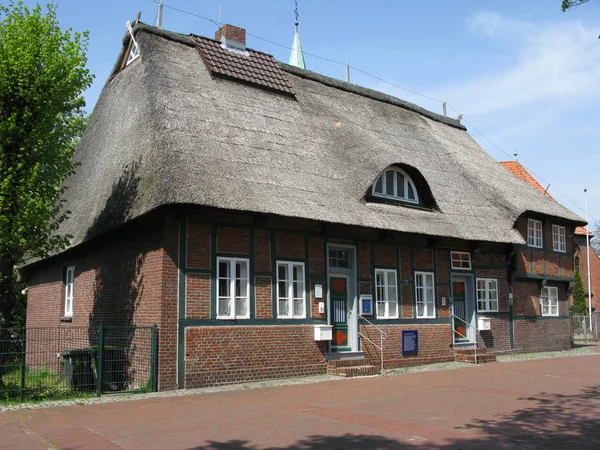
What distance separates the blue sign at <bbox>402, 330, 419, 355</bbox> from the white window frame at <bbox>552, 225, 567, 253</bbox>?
29.1 feet

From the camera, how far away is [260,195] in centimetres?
1360

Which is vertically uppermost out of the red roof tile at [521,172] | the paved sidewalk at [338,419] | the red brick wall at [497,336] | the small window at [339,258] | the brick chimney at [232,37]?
the brick chimney at [232,37]

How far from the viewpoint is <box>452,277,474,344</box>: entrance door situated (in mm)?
19078

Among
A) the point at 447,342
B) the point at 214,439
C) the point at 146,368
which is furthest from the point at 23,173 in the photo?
the point at 447,342

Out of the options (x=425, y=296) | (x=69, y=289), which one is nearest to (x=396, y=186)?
(x=425, y=296)

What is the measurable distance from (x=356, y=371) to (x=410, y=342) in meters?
2.87

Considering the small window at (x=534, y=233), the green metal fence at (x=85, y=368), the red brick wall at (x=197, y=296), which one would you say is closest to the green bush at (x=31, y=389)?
the green metal fence at (x=85, y=368)

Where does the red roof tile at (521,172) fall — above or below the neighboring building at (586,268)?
above

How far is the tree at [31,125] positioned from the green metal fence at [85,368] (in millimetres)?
1102

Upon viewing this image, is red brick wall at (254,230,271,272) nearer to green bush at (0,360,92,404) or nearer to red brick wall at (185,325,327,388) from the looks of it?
red brick wall at (185,325,327,388)

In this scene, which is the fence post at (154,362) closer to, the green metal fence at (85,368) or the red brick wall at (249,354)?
the green metal fence at (85,368)

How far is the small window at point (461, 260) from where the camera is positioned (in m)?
18.9

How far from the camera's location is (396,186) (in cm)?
1758

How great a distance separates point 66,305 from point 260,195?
8360mm
